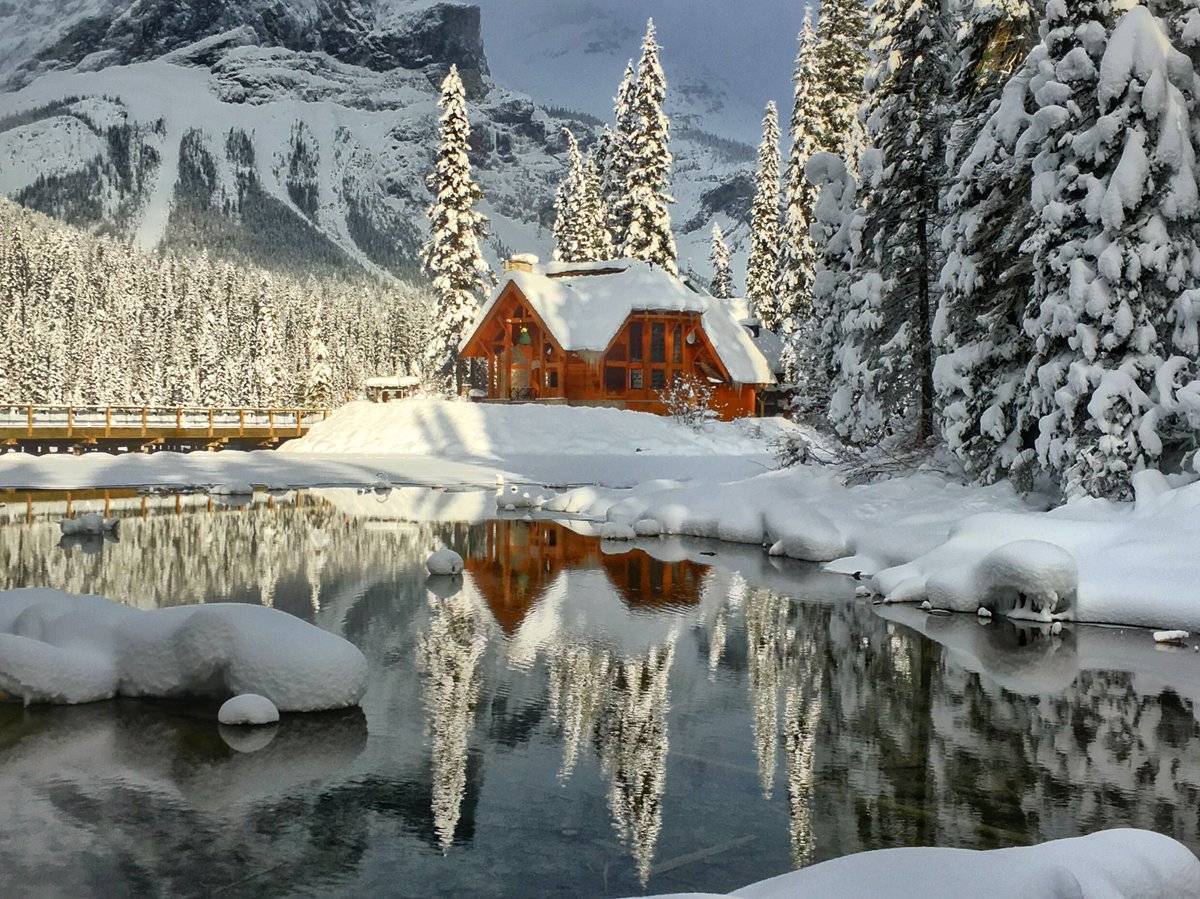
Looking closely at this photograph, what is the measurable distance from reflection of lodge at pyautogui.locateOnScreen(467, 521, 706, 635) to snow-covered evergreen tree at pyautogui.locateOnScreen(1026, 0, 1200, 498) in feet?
20.3

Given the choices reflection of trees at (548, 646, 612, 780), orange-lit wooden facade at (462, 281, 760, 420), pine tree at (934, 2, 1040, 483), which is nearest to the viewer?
reflection of trees at (548, 646, 612, 780)

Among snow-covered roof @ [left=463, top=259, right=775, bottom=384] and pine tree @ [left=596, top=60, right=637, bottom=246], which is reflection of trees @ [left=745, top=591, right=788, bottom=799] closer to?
snow-covered roof @ [left=463, top=259, right=775, bottom=384]

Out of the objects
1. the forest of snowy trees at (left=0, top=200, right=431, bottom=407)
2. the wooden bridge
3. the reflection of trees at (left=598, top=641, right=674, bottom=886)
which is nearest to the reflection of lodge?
the reflection of trees at (left=598, top=641, right=674, bottom=886)

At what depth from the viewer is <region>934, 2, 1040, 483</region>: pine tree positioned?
18156 millimetres

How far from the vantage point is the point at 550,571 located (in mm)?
16688

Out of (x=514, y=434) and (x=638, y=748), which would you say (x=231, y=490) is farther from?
(x=638, y=748)

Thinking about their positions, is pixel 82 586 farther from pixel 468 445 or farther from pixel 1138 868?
pixel 468 445

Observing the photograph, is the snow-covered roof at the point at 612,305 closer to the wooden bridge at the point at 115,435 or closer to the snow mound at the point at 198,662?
the wooden bridge at the point at 115,435

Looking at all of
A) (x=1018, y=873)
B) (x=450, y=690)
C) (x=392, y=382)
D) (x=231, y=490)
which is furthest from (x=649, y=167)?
(x=1018, y=873)

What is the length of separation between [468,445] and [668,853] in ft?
117

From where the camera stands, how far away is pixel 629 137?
58188 mm

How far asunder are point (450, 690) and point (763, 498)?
44.0 feet

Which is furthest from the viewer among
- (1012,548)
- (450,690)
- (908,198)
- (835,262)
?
(835,262)

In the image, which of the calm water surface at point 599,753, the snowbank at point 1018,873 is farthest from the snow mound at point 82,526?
the snowbank at point 1018,873
